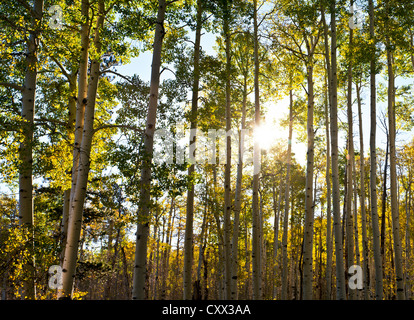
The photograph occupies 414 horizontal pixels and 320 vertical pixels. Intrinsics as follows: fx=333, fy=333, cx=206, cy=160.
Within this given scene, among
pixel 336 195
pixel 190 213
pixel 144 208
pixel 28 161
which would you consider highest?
pixel 28 161

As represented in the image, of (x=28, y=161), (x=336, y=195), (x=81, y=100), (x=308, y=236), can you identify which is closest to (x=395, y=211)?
(x=336, y=195)

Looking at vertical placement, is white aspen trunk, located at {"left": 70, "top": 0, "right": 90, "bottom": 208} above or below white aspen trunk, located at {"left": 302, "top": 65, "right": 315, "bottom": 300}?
above

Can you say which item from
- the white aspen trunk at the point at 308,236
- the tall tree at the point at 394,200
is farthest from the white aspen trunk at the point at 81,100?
the tall tree at the point at 394,200

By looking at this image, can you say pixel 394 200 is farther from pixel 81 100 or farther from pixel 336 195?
pixel 81 100

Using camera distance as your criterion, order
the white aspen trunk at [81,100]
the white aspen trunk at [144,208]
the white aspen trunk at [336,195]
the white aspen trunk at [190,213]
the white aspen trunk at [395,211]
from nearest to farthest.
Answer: the white aspen trunk at [144,208], the white aspen trunk at [81,100], the white aspen trunk at [336,195], the white aspen trunk at [190,213], the white aspen trunk at [395,211]

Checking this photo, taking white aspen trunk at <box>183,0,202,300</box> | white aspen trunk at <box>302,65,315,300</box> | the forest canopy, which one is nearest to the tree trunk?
the forest canopy

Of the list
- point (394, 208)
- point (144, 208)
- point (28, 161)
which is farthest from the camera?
point (394, 208)

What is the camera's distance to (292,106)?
14.3 metres

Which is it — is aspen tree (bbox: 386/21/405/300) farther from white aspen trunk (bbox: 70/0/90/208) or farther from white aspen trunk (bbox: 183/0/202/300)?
white aspen trunk (bbox: 70/0/90/208)

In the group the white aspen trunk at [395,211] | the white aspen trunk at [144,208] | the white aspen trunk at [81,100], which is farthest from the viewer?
the white aspen trunk at [395,211]

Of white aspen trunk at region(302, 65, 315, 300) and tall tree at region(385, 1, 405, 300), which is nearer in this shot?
white aspen trunk at region(302, 65, 315, 300)

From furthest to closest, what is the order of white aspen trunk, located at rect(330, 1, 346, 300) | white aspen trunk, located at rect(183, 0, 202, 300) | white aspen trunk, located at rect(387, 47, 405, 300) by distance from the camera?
white aspen trunk, located at rect(387, 47, 405, 300) → white aspen trunk, located at rect(183, 0, 202, 300) → white aspen trunk, located at rect(330, 1, 346, 300)

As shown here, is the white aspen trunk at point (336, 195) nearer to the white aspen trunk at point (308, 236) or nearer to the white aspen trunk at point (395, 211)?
the white aspen trunk at point (308, 236)
